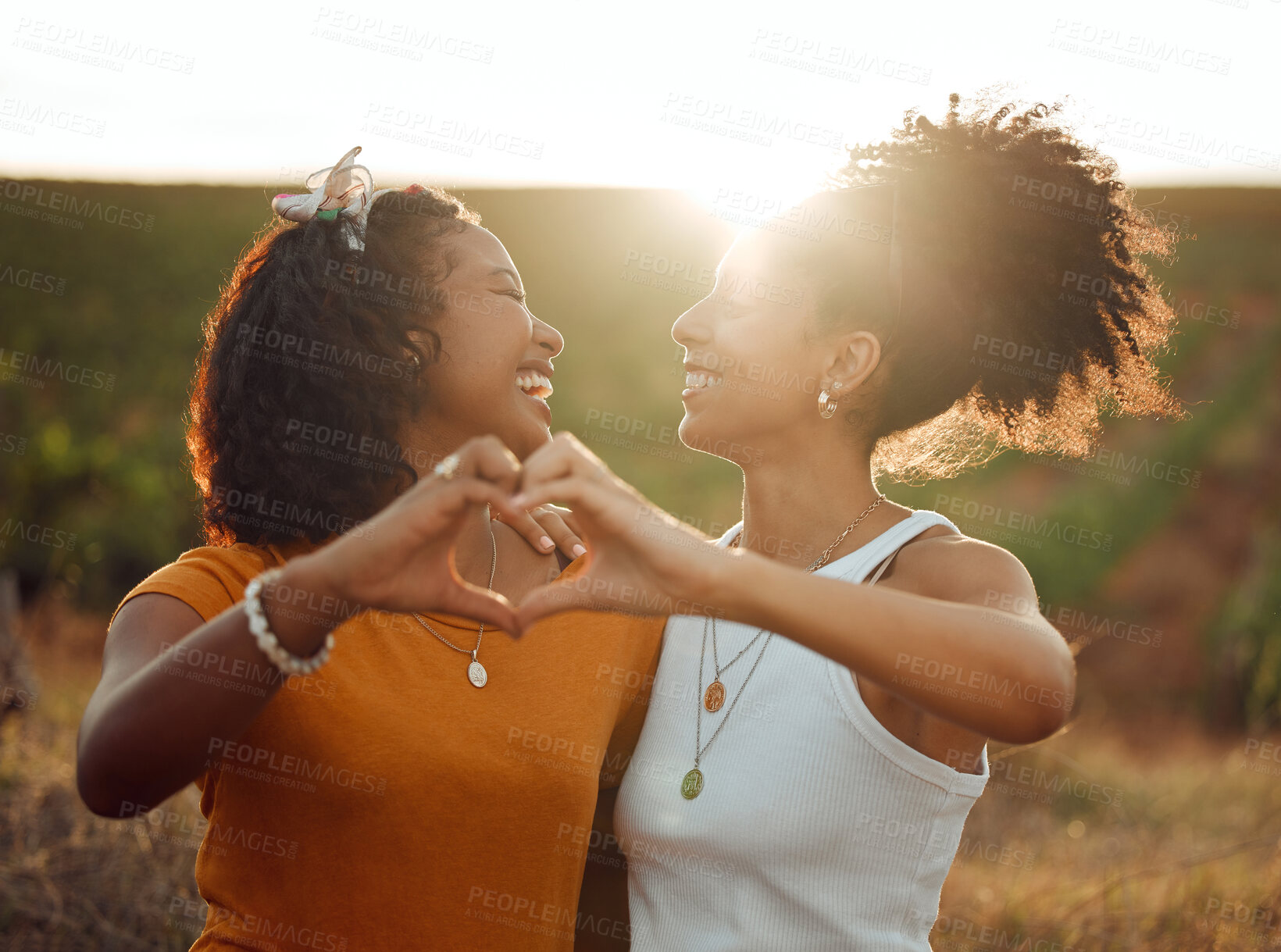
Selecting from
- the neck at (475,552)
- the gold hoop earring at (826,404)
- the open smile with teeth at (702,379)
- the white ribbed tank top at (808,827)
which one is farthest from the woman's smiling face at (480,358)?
the white ribbed tank top at (808,827)

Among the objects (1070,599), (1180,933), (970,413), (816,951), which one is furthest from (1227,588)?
(816,951)

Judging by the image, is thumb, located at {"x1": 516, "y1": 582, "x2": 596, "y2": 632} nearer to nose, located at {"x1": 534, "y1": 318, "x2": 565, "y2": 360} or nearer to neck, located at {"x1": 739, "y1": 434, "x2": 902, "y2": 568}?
neck, located at {"x1": 739, "y1": 434, "x2": 902, "y2": 568}

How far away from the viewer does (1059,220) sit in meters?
2.43

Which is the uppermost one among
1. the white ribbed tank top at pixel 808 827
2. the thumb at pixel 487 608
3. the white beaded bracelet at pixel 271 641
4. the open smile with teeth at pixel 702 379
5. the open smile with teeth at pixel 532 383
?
the open smile with teeth at pixel 702 379

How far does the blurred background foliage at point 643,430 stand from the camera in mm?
8359

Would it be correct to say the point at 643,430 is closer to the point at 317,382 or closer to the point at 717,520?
the point at 717,520

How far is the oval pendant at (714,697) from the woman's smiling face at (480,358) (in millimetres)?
777

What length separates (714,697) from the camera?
7.77 feet

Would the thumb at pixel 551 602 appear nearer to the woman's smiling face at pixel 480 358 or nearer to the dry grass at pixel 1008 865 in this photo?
the woman's smiling face at pixel 480 358

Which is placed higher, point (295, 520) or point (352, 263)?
point (352, 263)

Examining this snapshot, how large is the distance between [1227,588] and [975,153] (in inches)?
387

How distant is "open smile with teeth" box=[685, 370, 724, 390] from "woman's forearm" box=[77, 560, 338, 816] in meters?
1.26

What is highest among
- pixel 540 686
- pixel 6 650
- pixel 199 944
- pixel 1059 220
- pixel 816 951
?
pixel 1059 220

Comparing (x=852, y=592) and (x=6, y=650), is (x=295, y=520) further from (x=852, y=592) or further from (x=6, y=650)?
(x=6, y=650)
